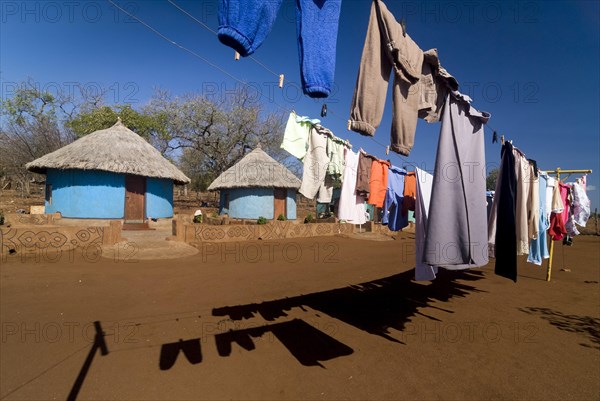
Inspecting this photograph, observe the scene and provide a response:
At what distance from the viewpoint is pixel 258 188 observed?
60.7 feet

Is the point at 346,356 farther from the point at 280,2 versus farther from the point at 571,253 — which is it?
the point at 571,253

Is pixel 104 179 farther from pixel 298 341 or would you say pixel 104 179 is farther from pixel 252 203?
pixel 298 341

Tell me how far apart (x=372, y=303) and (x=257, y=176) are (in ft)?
47.2

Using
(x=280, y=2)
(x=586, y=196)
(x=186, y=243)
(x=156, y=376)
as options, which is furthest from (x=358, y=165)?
(x=186, y=243)

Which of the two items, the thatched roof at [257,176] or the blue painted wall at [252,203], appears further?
the blue painted wall at [252,203]

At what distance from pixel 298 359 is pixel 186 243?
27.2ft

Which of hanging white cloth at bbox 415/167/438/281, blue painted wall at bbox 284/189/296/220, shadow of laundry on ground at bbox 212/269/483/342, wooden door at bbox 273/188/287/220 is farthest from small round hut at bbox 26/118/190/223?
hanging white cloth at bbox 415/167/438/281

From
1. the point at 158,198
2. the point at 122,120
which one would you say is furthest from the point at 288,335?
the point at 122,120

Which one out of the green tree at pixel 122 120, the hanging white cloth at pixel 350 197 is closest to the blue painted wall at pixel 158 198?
the green tree at pixel 122 120

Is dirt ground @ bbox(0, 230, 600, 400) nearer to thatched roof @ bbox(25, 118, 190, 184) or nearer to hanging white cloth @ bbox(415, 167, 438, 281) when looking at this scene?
hanging white cloth @ bbox(415, 167, 438, 281)

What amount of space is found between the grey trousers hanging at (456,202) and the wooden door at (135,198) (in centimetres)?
1493

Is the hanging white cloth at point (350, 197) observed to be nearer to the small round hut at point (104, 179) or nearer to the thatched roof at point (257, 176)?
the small round hut at point (104, 179)

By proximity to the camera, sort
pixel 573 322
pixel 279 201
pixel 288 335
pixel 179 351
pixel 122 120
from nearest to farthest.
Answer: pixel 179 351 → pixel 288 335 → pixel 573 322 → pixel 279 201 → pixel 122 120

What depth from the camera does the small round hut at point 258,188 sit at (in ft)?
60.4
